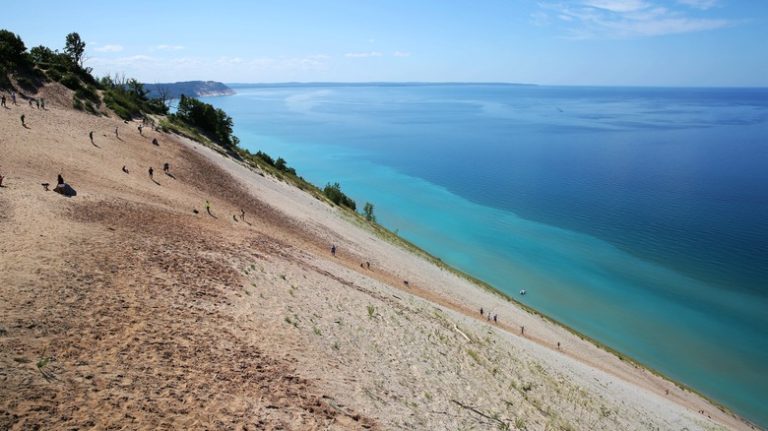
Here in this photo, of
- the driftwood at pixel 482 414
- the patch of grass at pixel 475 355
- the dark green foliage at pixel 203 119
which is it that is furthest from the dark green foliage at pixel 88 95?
the driftwood at pixel 482 414

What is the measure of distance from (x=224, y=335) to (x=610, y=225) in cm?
7007

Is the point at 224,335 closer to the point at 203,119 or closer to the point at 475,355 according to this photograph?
the point at 475,355

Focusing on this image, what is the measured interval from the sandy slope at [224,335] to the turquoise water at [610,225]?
1206cm

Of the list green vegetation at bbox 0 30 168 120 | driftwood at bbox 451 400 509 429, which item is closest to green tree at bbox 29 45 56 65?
green vegetation at bbox 0 30 168 120

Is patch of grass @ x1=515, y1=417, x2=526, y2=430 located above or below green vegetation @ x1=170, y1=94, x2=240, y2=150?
below

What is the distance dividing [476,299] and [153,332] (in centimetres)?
2773

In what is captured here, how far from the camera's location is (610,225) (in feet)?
233

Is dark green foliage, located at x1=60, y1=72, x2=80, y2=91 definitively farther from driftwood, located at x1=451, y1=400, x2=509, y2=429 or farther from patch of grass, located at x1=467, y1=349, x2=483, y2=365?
driftwood, located at x1=451, y1=400, x2=509, y2=429

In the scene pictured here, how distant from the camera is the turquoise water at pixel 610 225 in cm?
4394

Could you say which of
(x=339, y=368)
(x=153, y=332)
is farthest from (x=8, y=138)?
(x=339, y=368)

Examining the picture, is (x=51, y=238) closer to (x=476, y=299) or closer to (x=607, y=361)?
(x=476, y=299)

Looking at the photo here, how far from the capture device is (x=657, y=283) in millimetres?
53281

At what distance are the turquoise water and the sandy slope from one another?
12.1m

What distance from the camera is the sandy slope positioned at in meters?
11.9
